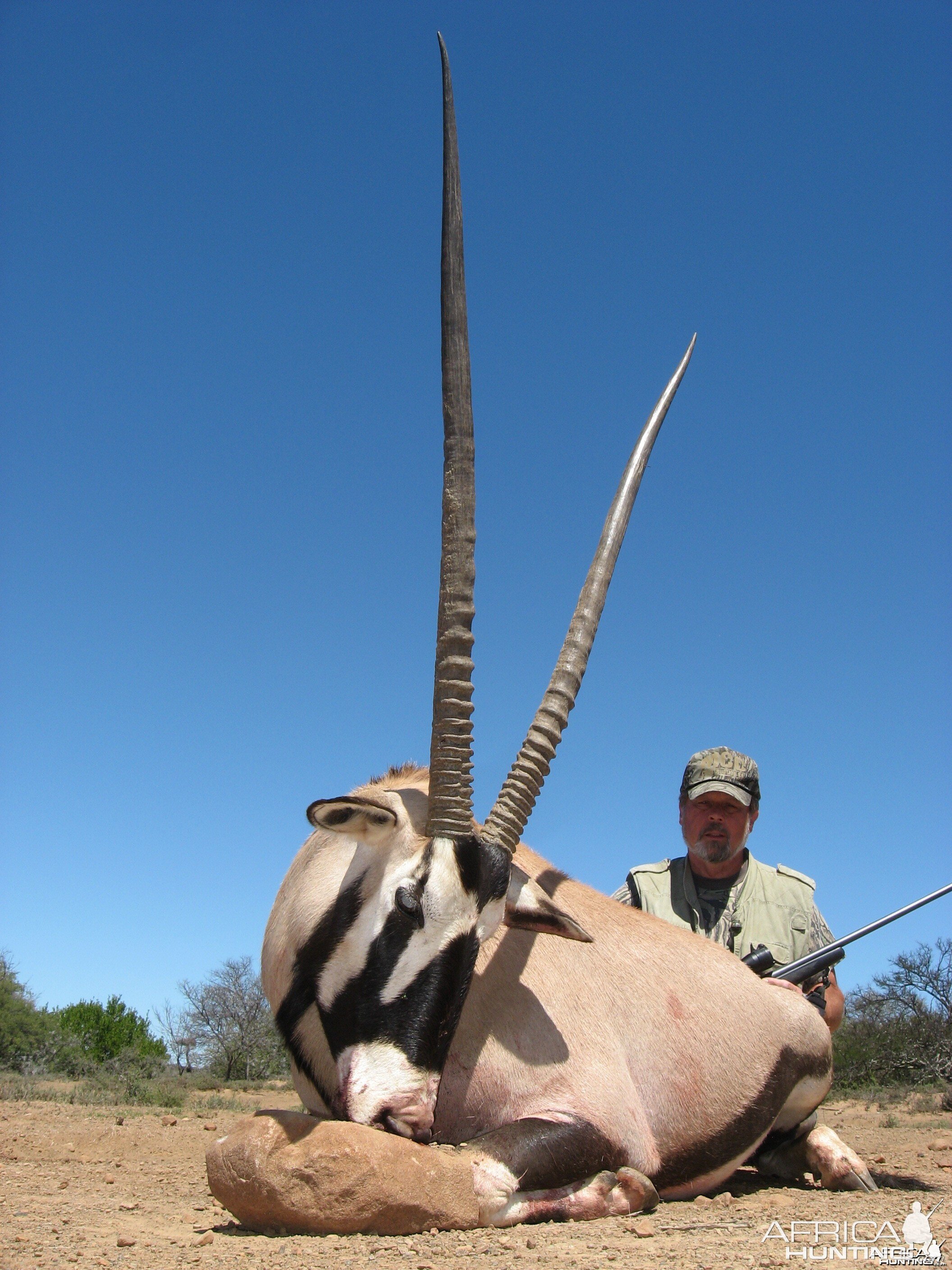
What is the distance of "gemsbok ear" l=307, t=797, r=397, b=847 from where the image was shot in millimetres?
4168

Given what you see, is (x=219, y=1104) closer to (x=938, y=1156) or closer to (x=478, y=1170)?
(x=938, y=1156)

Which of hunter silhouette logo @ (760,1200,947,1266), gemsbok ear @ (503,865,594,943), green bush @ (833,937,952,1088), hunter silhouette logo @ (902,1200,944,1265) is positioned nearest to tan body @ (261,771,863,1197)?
gemsbok ear @ (503,865,594,943)

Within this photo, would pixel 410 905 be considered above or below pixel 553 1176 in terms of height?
above

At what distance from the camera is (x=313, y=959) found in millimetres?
4227

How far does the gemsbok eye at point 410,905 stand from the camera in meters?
3.97

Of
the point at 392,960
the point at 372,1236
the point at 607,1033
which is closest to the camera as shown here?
the point at 372,1236

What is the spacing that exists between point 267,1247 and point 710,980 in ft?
8.67

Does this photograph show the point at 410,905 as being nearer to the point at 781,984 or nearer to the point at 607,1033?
the point at 607,1033

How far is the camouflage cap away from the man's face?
4 centimetres

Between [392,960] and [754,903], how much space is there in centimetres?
360

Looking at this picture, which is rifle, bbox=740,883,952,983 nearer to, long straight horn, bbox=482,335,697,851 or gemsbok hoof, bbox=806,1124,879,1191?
gemsbok hoof, bbox=806,1124,879,1191

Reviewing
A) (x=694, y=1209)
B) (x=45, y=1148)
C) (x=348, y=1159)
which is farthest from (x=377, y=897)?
(x=45, y=1148)

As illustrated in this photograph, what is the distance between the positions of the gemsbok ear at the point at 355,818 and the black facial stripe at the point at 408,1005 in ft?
1.40

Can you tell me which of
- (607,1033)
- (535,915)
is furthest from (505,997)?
Result: (607,1033)
